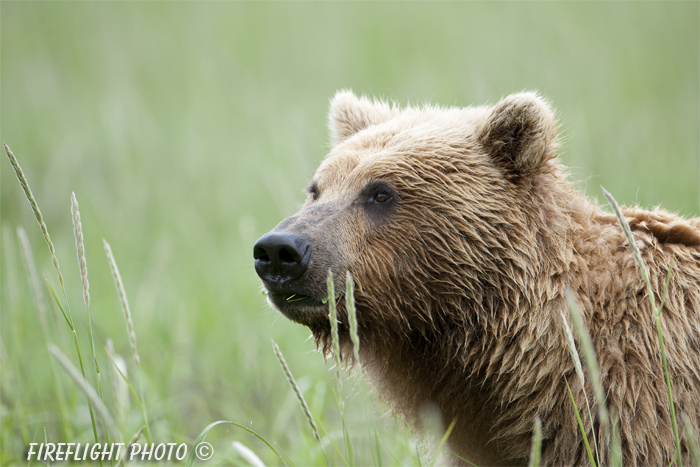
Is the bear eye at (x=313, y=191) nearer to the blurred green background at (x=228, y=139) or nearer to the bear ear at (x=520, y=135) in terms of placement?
the blurred green background at (x=228, y=139)

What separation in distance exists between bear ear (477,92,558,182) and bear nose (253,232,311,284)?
1.11m

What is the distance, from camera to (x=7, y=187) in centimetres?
991

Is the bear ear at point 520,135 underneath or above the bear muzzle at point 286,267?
above

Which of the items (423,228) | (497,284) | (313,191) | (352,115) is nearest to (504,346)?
(497,284)

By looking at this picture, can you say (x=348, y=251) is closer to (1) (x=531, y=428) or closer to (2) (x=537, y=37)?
(1) (x=531, y=428)

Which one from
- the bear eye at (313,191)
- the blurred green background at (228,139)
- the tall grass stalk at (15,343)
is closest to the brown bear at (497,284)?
the bear eye at (313,191)

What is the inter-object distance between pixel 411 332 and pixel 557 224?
88 cm

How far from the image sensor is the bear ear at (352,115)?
14.1 ft

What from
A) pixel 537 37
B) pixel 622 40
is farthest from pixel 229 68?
pixel 622 40

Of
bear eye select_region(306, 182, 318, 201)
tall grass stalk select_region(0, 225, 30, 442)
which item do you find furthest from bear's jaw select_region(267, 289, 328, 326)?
tall grass stalk select_region(0, 225, 30, 442)

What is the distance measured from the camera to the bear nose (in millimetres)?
2982

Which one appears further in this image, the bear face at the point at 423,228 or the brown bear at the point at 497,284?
the bear face at the point at 423,228

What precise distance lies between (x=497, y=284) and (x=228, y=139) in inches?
348

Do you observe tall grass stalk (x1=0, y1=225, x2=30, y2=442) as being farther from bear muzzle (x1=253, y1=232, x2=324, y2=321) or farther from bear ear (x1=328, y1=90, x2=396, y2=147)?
bear ear (x1=328, y1=90, x2=396, y2=147)
